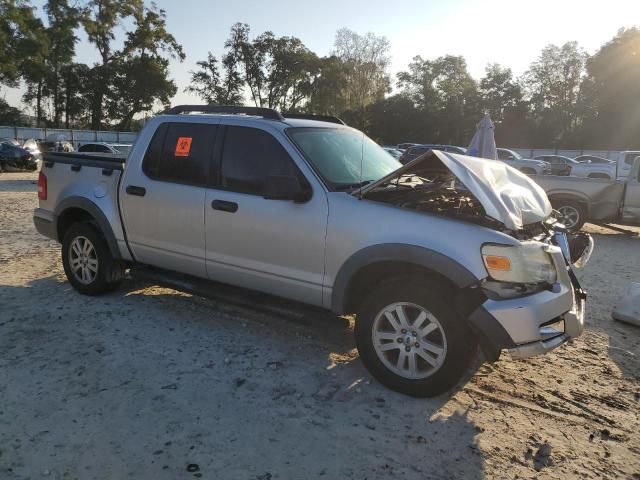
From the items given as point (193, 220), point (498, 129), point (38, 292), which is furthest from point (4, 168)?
point (498, 129)

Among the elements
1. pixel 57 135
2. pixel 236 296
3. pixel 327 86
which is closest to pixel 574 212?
pixel 236 296

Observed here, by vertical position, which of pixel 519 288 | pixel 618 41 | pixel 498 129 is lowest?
pixel 519 288

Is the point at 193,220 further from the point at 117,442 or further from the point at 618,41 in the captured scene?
the point at 618,41

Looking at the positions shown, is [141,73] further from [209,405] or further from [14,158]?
[209,405]

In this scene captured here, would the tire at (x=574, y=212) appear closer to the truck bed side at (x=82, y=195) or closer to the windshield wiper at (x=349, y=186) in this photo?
the windshield wiper at (x=349, y=186)

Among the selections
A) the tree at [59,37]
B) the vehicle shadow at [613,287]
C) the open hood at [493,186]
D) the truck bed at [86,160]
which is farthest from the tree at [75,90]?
the open hood at [493,186]

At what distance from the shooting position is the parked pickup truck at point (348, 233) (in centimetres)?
333

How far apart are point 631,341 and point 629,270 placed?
347 cm

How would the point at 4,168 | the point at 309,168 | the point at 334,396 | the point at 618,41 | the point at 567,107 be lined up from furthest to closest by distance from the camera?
the point at 567,107, the point at 618,41, the point at 4,168, the point at 309,168, the point at 334,396

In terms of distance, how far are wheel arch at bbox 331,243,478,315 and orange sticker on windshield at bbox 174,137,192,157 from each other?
1.94 m

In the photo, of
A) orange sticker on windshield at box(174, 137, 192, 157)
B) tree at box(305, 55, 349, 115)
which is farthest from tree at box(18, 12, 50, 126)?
orange sticker on windshield at box(174, 137, 192, 157)

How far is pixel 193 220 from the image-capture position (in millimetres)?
4555

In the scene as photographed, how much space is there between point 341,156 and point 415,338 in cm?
172

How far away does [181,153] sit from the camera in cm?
475
